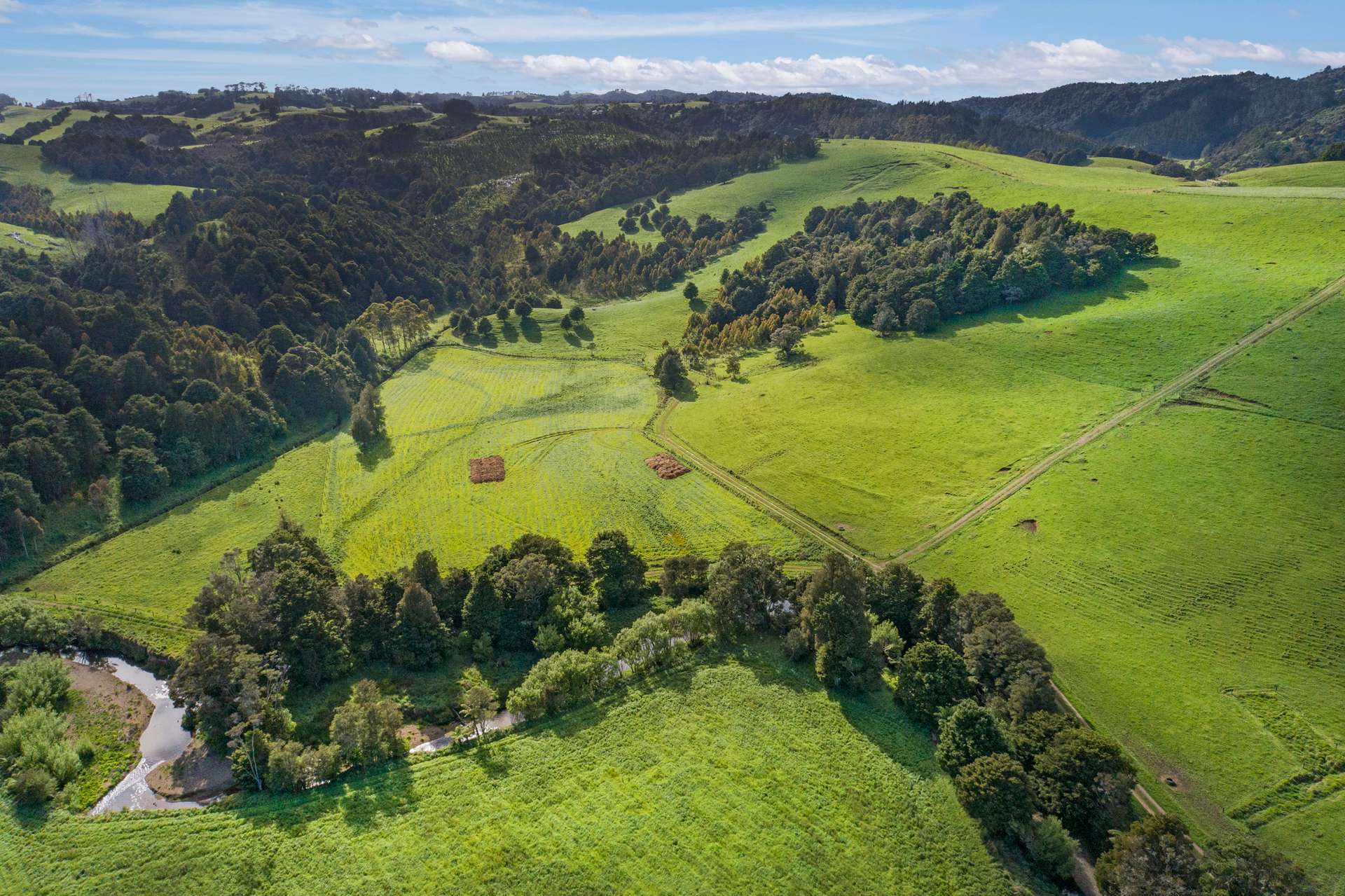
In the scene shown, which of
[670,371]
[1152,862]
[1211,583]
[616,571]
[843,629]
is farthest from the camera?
[670,371]

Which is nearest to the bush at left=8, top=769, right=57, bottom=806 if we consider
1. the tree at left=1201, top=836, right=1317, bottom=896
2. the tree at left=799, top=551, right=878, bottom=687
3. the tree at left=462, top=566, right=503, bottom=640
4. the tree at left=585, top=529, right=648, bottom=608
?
the tree at left=462, top=566, right=503, bottom=640

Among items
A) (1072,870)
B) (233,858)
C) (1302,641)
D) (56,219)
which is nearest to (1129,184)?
(1302,641)

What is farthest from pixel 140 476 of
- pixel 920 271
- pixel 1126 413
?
pixel 920 271

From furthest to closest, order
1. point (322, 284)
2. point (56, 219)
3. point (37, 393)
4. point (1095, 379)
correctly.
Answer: point (56, 219), point (322, 284), point (1095, 379), point (37, 393)

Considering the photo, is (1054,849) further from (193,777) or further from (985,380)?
(985,380)

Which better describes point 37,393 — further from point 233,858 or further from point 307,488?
point 233,858

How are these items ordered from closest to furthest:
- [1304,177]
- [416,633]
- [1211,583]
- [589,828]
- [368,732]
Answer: [589,828] < [368,732] < [416,633] < [1211,583] < [1304,177]

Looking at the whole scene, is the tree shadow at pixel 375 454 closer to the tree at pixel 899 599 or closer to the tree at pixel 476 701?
the tree at pixel 476 701
